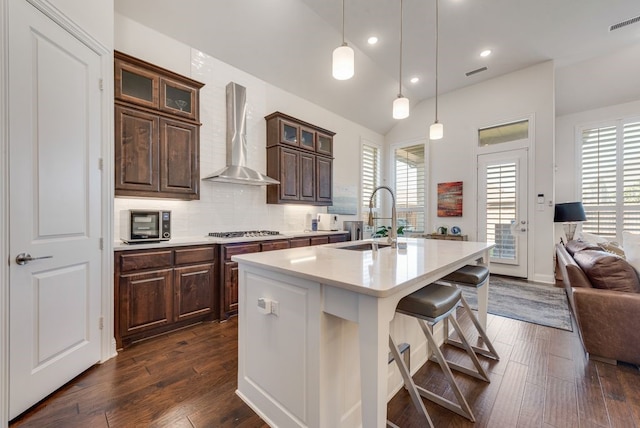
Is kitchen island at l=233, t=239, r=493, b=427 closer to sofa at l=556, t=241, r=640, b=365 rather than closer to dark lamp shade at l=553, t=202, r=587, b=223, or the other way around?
sofa at l=556, t=241, r=640, b=365

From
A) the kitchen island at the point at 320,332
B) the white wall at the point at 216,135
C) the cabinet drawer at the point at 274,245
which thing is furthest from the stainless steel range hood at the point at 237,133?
the kitchen island at the point at 320,332

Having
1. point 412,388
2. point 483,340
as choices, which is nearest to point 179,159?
point 412,388

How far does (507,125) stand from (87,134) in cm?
609

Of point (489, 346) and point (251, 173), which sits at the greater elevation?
point (251, 173)

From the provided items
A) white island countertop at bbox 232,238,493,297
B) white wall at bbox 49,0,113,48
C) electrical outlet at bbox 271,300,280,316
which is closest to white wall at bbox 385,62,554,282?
white island countertop at bbox 232,238,493,297

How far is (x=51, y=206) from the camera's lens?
A: 172 centimetres

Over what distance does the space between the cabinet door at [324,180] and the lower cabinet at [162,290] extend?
7.18ft

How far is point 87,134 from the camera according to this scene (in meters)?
1.96

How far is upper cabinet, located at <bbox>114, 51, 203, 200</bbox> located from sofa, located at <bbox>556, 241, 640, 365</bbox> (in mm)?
3835

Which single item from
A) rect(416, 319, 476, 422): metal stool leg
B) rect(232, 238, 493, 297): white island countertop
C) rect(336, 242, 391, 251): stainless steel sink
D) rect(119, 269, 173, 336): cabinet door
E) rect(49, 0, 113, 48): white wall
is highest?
rect(49, 0, 113, 48): white wall

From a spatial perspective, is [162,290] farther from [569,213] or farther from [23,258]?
[569,213]

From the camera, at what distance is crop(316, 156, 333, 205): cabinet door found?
4.48 meters

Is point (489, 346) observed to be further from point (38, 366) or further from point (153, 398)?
point (38, 366)

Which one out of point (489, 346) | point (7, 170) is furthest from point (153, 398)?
point (489, 346)
